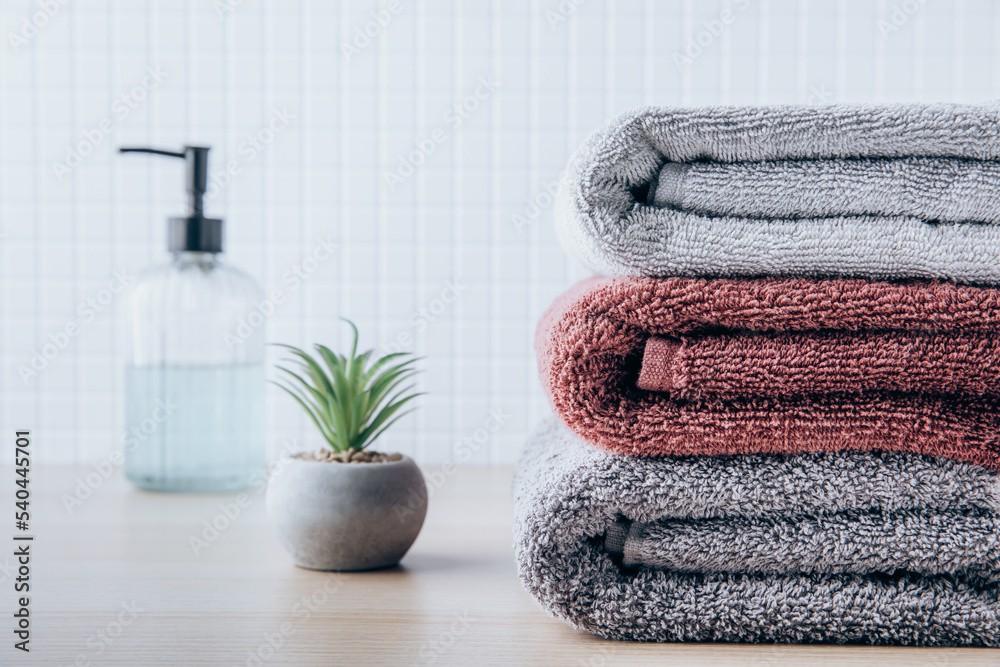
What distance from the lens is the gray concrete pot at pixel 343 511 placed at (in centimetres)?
52

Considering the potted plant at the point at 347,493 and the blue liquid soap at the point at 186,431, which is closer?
the potted plant at the point at 347,493

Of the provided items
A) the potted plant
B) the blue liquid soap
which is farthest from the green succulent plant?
the blue liquid soap

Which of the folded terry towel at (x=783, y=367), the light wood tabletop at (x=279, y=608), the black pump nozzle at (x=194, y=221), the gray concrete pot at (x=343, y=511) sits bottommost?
the light wood tabletop at (x=279, y=608)

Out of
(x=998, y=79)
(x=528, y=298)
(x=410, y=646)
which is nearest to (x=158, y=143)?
(x=528, y=298)

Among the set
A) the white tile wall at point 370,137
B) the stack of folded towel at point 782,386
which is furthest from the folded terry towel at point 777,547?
the white tile wall at point 370,137

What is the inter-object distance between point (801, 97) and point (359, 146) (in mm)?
457

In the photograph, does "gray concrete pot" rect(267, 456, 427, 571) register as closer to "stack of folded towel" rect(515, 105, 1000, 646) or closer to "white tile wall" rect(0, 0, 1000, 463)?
"stack of folded towel" rect(515, 105, 1000, 646)

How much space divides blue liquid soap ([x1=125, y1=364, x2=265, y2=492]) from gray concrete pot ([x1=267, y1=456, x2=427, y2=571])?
27 cm

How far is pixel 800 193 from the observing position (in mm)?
416

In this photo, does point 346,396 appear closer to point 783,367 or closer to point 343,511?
point 343,511

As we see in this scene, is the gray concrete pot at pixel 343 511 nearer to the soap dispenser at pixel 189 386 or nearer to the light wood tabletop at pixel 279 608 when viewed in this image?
the light wood tabletop at pixel 279 608

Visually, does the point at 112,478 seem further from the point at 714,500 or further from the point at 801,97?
the point at 801,97

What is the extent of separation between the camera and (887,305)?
395 mm

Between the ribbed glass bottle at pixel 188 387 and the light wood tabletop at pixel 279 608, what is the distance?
0.10 m
